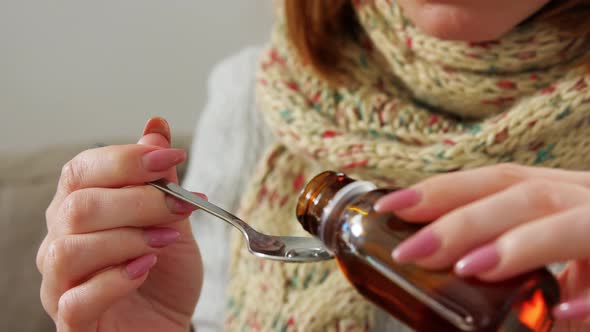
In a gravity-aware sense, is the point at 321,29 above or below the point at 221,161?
above

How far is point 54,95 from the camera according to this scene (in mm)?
528

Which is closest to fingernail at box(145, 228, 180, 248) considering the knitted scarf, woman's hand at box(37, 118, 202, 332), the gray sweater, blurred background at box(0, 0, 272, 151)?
woman's hand at box(37, 118, 202, 332)

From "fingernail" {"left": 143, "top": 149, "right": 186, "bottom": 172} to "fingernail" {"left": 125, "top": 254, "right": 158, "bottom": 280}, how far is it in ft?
0.18

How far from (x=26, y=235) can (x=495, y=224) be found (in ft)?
1.11

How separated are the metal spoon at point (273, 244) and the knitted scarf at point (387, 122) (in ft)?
0.75

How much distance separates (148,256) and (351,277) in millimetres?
121

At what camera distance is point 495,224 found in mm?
253

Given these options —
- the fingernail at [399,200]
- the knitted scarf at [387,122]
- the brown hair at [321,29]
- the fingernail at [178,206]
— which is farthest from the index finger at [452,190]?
the brown hair at [321,29]

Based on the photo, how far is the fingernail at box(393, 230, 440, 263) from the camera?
0.24 meters

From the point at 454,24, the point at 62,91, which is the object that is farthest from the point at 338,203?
the point at 62,91

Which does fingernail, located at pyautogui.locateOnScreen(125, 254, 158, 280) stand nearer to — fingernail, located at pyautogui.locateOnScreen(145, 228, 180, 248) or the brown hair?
fingernail, located at pyautogui.locateOnScreen(145, 228, 180, 248)

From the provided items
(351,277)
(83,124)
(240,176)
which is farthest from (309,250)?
(240,176)

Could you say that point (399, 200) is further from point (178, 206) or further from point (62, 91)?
point (62, 91)

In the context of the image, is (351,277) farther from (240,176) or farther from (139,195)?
(240,176)
